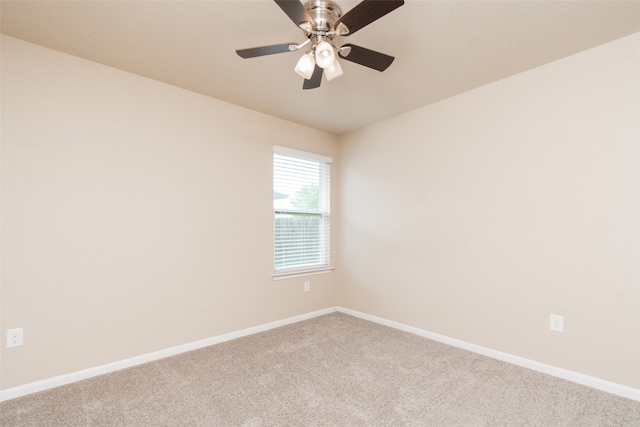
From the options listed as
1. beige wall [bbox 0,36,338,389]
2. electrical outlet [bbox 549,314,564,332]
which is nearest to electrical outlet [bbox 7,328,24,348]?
beige wall [bbox 0,36,338,389]

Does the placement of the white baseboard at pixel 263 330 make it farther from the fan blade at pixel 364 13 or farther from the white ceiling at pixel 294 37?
the fan blade at pixel 364 13

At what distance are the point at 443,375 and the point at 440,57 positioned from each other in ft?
7.80

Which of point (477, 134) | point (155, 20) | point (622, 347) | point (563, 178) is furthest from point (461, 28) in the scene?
point (622, 347)

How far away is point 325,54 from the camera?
1.68m

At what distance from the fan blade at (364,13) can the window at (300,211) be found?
79.9 inches

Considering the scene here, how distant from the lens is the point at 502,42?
212 cm

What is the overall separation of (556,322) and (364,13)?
2.51 metres

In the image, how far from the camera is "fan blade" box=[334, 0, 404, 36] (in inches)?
55.2

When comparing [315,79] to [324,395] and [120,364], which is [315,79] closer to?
[324,395]

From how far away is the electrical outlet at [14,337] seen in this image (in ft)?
6.75

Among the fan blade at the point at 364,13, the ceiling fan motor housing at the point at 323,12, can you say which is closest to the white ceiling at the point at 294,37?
the ceiling fan motor housing at the point at 323,12

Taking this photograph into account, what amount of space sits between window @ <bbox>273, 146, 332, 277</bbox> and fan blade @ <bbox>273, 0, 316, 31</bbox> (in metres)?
1.96

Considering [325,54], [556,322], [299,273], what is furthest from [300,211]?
[556,322]

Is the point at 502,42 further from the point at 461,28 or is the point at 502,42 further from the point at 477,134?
the point at 477,134
